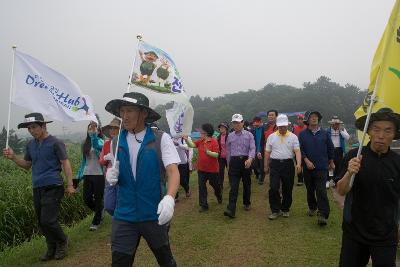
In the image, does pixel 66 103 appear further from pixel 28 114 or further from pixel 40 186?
pixel 40 186

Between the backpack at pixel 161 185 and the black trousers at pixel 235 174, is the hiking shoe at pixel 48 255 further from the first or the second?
the black trousers at pixel 235 174

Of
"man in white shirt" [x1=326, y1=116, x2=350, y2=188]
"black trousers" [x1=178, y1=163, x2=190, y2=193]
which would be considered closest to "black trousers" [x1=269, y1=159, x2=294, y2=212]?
"black trousers" [x1=178, y1=163, x2=190, y2=193]

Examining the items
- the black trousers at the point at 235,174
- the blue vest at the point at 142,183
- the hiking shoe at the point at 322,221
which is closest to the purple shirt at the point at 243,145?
the black trousers at the point at 235,174

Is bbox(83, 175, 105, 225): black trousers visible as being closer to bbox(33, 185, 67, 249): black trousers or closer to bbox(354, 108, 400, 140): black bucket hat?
bbox(33, 185, 67, 249): black trousers

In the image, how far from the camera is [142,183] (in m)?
3.33

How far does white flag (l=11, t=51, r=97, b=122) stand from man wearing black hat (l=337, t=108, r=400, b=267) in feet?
12.7

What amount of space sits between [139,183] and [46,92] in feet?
9.32

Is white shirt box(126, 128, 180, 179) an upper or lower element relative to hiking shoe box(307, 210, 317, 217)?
upper

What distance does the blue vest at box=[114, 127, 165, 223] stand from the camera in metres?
3.33

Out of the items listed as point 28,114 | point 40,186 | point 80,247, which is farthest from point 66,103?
point 80,247

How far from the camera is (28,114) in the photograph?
534cm

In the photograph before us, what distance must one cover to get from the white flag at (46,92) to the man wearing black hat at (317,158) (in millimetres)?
4032

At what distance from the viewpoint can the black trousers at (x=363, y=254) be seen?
314 centimetres

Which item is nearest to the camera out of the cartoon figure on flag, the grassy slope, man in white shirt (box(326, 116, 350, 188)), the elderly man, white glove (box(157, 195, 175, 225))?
white glove (box(157, 195, 175, 225))
